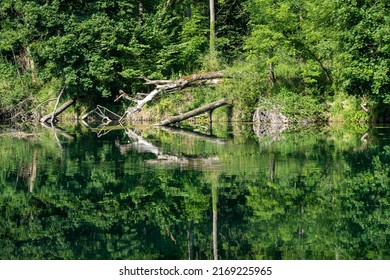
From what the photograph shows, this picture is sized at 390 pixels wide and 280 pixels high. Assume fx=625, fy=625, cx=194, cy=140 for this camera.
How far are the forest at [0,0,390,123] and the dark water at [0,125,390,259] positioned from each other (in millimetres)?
6894

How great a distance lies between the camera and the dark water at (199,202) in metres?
9.12

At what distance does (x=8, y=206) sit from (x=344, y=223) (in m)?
6.47

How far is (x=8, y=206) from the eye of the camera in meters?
12.3

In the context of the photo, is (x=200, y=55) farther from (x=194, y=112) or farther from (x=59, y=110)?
(x=59, y=110)

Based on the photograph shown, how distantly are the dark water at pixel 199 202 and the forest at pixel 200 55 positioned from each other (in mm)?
6894

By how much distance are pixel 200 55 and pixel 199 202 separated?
27648 millimetres

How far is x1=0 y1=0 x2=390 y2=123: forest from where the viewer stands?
27.0m

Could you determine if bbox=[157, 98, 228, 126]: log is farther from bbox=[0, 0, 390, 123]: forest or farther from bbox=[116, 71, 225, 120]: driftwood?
bbox=[116, 71, 225, 120]: driftwood

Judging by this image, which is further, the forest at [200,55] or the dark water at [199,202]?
the forest at [200,55]

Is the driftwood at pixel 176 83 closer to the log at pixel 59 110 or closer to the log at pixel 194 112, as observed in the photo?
the log at pixel 194 112

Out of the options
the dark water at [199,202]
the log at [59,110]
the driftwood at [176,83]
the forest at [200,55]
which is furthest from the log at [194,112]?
the dark water at [199,202]

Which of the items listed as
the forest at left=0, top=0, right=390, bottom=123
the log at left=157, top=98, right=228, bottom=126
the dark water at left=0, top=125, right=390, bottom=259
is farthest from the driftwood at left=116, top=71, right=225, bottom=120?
the dark water at left=0, top=125, right=390, bottom=259

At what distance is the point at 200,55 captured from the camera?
38844 mm
